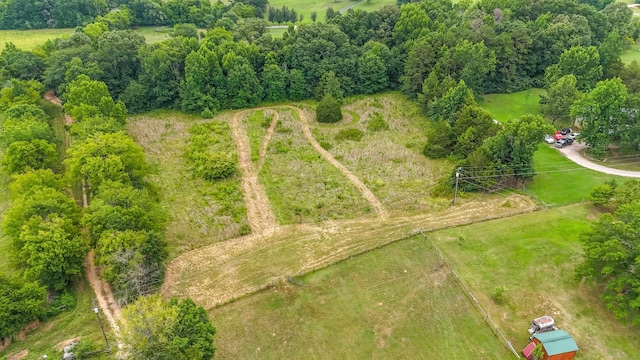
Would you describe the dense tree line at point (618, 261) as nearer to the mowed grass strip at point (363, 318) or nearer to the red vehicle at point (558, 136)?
the mowed grass strip at point (363, 318)

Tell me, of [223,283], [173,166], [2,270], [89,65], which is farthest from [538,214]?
[89,65]

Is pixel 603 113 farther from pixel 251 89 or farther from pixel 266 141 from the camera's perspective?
pixel 251 89

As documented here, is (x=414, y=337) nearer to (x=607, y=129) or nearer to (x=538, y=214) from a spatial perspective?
(x=538, y=214)

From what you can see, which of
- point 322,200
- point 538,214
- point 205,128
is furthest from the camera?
point 205,128

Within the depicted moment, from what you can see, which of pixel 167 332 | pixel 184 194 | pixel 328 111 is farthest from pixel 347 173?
pixel 167 332

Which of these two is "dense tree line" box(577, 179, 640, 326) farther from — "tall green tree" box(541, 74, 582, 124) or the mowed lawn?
"tall green tree" box(541, 74, 582, 124)

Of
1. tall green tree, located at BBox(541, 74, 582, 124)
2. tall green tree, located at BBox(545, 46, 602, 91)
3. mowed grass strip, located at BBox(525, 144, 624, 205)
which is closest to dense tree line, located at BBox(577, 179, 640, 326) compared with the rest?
mowed grass strip, located at BBox(525, 144, 624, 205)

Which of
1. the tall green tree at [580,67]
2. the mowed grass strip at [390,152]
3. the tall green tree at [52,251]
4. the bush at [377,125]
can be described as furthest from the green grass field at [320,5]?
the tall green tree at [52,251]
